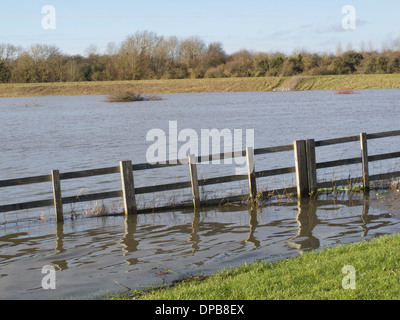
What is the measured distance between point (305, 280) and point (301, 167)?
271 inches

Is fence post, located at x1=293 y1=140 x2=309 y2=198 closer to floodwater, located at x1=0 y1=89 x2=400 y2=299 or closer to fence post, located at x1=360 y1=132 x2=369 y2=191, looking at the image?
floodwater, located at x1=0 y1=89 x2=400 y2=299

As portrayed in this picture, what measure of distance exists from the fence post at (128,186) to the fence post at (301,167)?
4132mm

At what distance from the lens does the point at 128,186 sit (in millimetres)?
12289

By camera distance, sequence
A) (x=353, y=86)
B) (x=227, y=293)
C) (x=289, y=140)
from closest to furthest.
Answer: (x=227, y=293)
(x=289, y=140)
(x=353, y=86)

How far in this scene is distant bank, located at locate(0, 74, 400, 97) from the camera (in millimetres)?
93875

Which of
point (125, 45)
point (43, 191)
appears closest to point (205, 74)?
point (125, 45)

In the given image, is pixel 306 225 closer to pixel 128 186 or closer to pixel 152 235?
pixel 152 235

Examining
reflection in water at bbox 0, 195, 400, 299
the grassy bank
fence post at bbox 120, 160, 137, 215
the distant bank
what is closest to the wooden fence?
fence post at bbox 120, 160, 137, 215

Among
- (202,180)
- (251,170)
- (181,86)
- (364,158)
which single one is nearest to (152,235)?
(202,180)

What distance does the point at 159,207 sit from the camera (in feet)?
43.1

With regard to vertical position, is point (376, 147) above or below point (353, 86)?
below

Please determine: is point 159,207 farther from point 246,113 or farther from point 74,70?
point 74,70

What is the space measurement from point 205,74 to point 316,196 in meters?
96.5

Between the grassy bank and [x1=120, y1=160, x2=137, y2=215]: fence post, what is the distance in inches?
197
